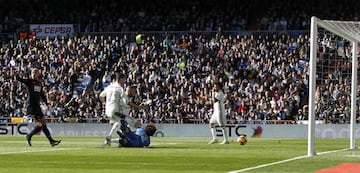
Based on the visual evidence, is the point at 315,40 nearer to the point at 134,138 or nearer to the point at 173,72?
the point at 134,138

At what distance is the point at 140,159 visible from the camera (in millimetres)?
18797

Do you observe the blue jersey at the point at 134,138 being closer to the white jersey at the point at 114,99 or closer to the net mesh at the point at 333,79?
the white jersey at the point at 114,99

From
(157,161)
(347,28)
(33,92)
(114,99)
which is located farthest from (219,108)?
(157,161)

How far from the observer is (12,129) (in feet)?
149

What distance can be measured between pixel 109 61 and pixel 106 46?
115cm

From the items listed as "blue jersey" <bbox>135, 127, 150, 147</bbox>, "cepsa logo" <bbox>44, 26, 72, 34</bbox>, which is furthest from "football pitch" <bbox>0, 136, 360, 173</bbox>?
"cepsa logo" <bbox>44, 26, 72, 34</bbox>

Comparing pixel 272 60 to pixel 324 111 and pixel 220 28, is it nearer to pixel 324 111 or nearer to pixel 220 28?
pixel 220 28

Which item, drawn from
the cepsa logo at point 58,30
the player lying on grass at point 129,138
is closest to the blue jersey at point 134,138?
the player lying on grass at point 129,138

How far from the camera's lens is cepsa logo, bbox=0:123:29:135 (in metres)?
45.1

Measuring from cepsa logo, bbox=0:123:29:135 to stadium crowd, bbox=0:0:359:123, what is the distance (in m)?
2.28

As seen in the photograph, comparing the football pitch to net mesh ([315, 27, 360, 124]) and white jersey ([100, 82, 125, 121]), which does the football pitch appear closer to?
white jersey ([100, 82, 125, 121])

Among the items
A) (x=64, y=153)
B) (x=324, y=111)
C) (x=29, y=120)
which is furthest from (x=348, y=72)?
(x=29, y=120)

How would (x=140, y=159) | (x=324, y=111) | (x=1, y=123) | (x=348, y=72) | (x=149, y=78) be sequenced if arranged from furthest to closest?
(x=149, y=78) → (x=1, y=123) → (x=324, y=111) → (x=348, y=72) → (x=140, y=159)

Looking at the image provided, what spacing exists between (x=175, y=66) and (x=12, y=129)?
9.89 meters
